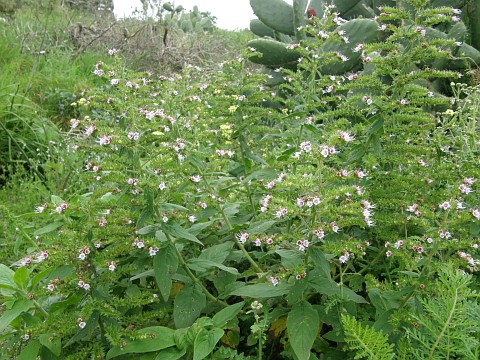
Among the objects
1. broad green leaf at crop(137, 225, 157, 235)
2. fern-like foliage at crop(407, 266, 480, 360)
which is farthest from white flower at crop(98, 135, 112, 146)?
fern-like foliage at crop(407, 266, 480, 360)

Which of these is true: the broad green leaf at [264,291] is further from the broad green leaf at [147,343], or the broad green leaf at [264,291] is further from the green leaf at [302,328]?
the broad green leaf at [147,343]

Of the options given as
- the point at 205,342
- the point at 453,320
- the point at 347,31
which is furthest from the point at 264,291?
the point at 347,31

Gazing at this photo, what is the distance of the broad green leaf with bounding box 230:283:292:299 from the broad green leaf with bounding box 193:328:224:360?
154 mm

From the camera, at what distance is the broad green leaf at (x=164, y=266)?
1.67 meters

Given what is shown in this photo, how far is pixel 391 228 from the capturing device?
78.4 inches

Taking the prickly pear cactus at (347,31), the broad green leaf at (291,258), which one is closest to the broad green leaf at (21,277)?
the broad green leaf at (291,258)

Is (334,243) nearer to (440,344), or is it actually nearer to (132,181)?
(440,344)

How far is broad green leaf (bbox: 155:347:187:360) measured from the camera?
1595mm

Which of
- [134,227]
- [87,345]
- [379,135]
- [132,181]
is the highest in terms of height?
[379,135]

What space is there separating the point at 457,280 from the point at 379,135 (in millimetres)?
660

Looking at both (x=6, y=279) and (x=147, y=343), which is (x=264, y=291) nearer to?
(x=147, y=343)

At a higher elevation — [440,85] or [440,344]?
[440,85]

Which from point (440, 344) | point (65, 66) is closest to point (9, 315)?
point (440, 344)

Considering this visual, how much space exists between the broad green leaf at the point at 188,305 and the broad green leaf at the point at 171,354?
0.12m
